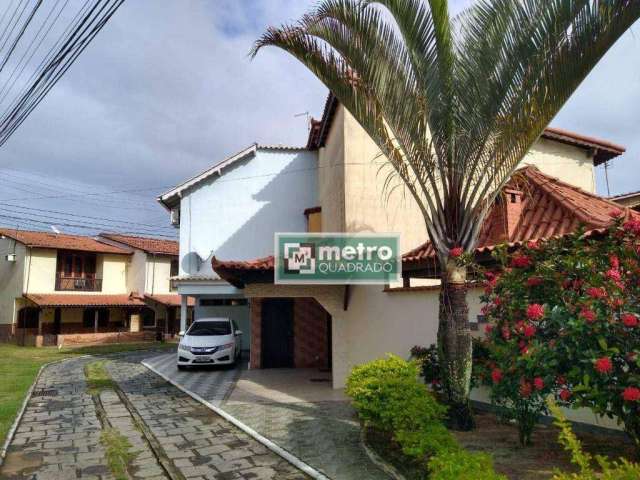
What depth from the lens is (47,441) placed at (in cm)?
694

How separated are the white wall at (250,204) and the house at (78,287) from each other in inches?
505

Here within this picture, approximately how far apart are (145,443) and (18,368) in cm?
1233

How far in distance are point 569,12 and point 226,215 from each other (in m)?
16.2

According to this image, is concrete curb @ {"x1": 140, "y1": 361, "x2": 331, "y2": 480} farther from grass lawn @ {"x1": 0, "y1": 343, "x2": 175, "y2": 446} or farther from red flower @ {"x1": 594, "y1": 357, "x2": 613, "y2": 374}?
grass lawn @ {"x1": 0, "y1": 343, "x2": 175, "y2": 446}

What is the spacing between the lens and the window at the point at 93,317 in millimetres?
29938

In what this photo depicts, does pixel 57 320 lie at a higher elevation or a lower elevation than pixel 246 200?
lower

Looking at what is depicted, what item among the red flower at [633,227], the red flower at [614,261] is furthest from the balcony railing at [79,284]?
the red flower at [633,227]

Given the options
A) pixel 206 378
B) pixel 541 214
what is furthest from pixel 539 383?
pixel 206 378

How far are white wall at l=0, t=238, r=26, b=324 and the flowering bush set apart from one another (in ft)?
98.1

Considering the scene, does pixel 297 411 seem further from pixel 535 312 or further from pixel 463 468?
pixel 535 312

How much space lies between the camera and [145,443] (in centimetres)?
676

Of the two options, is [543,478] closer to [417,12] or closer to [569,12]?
[569,12]

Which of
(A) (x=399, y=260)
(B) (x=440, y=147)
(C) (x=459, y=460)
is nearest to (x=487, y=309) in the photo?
(C) (x=459, y=460)

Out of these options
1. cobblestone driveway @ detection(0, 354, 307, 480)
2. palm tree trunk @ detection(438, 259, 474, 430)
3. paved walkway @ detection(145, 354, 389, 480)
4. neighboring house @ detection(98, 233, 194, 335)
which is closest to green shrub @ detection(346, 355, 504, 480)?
palm tree trunk @ detection(438, 259, 474, 430)
